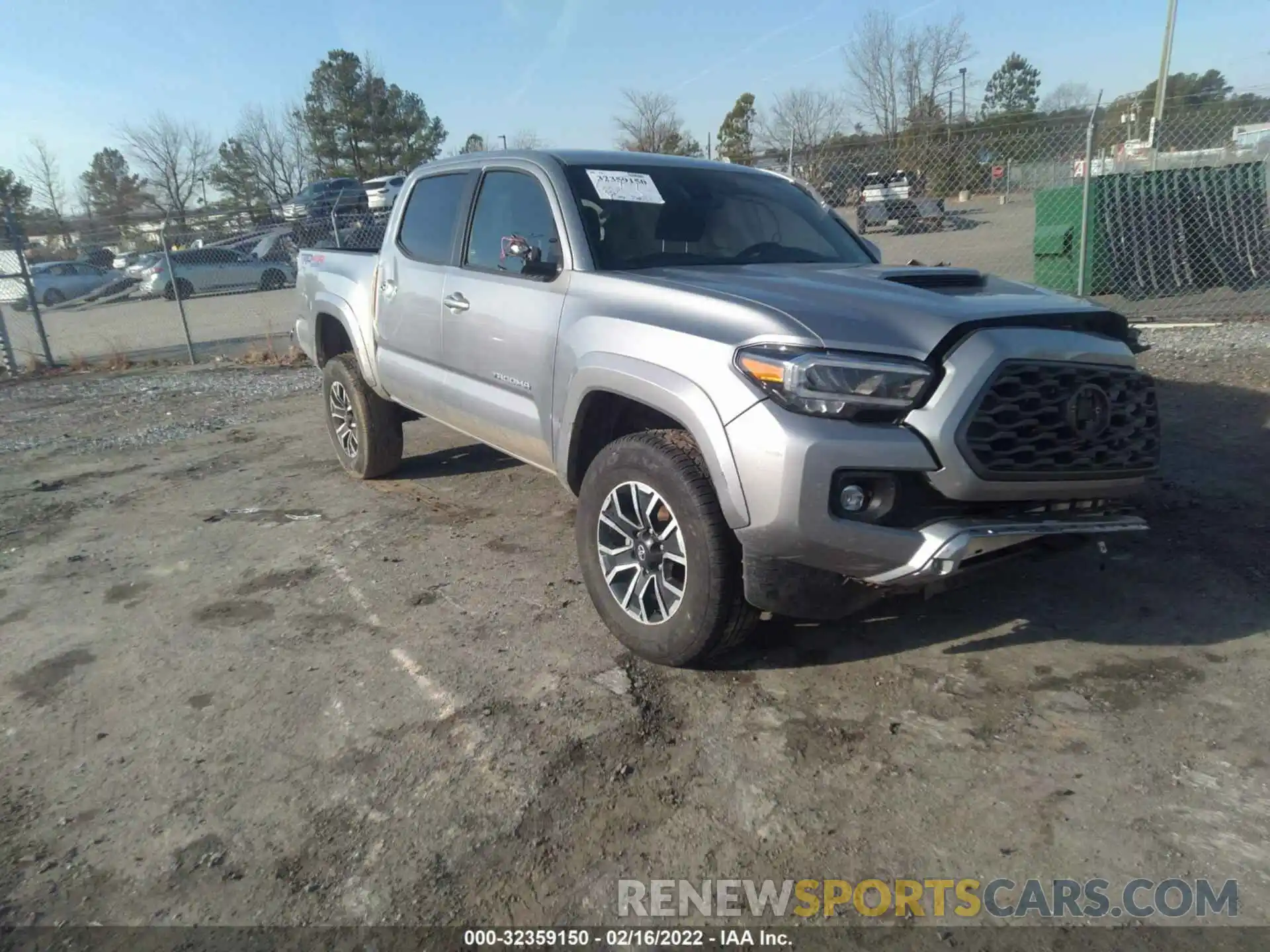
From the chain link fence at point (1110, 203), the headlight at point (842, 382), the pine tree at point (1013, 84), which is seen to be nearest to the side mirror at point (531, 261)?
the headlight at point (842, 382)

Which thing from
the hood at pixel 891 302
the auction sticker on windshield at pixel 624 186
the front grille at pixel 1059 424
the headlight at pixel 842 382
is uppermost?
the auction sticker on windshield at pixel 624 186

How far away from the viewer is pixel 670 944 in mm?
2129

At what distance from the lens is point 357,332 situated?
217 inches

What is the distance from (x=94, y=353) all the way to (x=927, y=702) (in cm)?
1502

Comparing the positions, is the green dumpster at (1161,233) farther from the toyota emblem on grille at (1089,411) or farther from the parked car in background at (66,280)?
the parked car in background at (66,280)

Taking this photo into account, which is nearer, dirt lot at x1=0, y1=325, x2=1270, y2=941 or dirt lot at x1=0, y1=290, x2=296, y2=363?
dirt lot at x1=0, y1=325, x2=1270, y2=941

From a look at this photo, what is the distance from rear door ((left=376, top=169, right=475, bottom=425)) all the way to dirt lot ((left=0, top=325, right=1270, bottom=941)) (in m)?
0.86

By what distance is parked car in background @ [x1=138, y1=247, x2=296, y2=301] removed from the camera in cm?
2170

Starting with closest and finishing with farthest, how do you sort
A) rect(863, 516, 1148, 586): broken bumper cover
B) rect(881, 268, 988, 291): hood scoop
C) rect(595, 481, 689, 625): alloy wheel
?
rect(863, 516, 1148, 586): broken bumper cover < rect(595, 481, 689, 625): alloy wheel < rect(881, 268, 988, 291): hood scoop

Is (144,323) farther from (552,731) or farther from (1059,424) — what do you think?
(1059,424)

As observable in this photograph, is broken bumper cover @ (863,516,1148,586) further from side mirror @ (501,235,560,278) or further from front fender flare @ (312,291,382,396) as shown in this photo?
front fender flare @ (312,291,382,396)

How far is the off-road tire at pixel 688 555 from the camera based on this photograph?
297 centimetres

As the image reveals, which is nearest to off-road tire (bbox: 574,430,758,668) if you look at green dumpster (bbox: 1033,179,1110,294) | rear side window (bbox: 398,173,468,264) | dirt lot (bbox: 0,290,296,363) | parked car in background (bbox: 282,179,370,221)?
rear side window (bbox: 398,173,468,264)

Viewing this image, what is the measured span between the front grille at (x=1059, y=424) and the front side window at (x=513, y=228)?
1877mm
